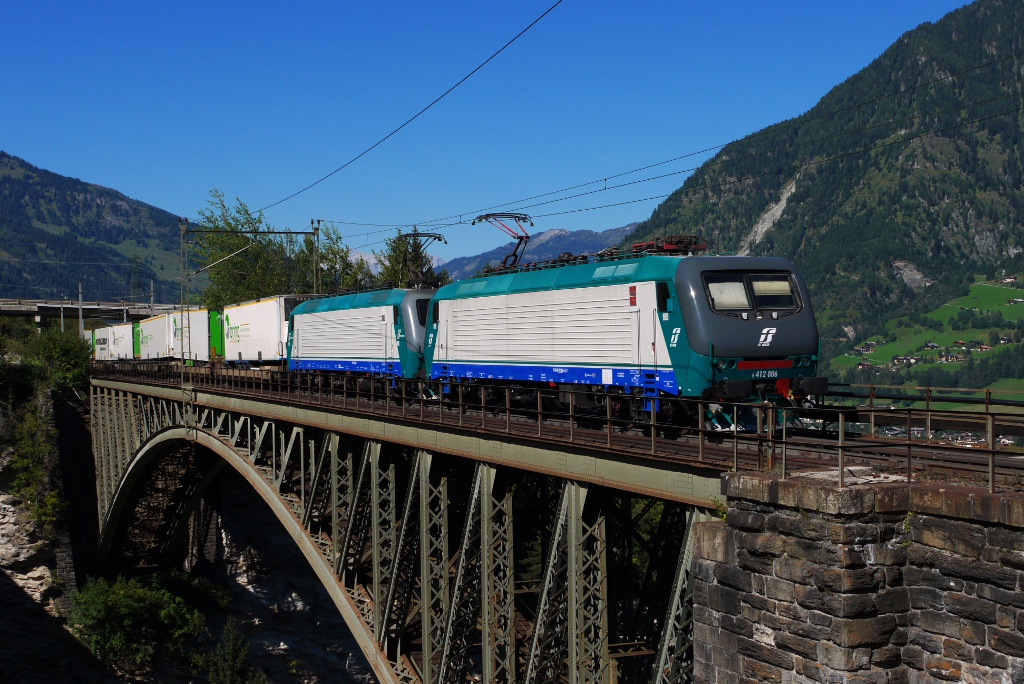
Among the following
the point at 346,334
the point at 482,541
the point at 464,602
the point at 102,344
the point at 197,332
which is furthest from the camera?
the point at 102,344

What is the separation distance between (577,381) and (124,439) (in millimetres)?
32960

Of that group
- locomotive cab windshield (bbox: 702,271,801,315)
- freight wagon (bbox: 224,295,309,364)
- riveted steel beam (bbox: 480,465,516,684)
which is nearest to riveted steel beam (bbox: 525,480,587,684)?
riveted steel beam (bbox: 480,465,516,684)

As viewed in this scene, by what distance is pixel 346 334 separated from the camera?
33688 mm

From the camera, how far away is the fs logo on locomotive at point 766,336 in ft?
53.8

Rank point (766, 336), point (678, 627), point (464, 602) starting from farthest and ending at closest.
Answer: point (464, 602) → point (766, 336) → point (678, 627)

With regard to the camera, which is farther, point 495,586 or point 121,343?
point 121,343

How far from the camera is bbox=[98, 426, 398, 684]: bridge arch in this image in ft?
68.0

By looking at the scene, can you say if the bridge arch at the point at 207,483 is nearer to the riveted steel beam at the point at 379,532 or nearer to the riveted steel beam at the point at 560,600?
the riveted steel beam at the point at 379,532

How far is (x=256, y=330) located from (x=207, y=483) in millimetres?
10692

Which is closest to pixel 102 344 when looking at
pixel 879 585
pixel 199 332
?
pixel 199 332

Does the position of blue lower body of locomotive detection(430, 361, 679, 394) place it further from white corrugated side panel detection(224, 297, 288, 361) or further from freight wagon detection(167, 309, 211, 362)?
freight wagon detection(167, 309, 211, 362)

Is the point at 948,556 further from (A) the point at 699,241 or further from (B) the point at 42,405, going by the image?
(B) the point at 42,405

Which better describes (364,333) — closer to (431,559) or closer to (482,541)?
(431,559)

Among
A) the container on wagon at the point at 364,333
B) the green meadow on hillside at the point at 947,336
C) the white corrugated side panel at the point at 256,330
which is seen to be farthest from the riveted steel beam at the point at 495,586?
the green meadow on hillside at the point at 947,336
